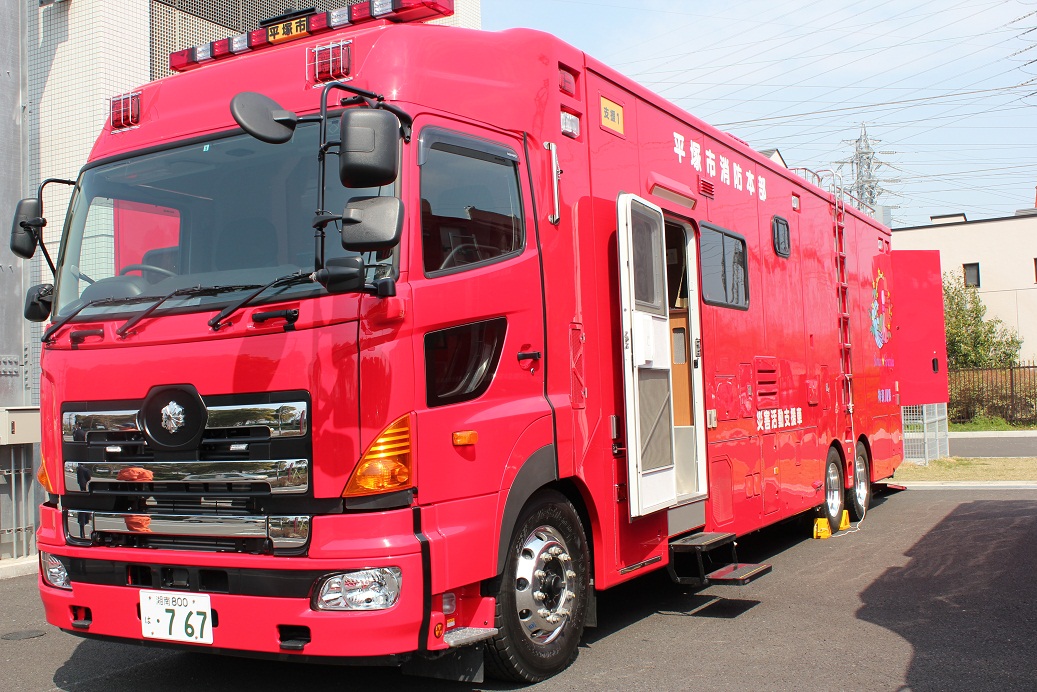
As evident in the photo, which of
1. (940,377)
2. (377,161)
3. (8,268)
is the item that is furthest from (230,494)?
(940,377)

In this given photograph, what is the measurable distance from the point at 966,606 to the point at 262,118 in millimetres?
5613

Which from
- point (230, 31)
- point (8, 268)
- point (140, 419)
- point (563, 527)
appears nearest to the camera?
point (140, 419)

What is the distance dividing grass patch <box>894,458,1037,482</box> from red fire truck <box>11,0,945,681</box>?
11219 mm

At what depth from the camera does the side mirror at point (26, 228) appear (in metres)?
5.43

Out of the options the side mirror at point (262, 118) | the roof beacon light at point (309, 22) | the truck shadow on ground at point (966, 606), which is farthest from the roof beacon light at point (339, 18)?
the truck shadow on ground at point (966, 606)

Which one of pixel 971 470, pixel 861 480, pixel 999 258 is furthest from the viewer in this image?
pixel 999 258

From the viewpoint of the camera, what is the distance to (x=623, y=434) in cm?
591

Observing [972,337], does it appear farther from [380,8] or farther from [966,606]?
[380,8]

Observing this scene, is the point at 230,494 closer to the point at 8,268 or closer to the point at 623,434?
the point at 623,434

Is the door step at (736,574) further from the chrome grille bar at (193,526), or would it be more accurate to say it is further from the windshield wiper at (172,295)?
the windshield wiper at (172,295)

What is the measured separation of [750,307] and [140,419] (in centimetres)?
505

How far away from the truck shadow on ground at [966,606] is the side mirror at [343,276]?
135 inches

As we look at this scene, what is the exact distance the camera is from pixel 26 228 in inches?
214

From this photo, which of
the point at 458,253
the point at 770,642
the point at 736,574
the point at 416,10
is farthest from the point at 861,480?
the point at 416,10
